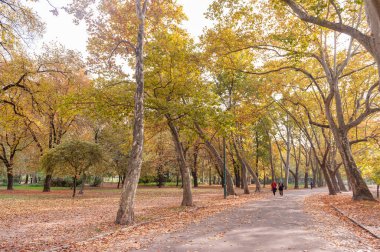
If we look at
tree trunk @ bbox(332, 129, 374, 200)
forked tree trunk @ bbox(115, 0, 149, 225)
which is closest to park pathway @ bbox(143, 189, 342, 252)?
forked tree trunk @ bbox(115, 0, 149, 225)

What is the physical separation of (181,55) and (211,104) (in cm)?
305

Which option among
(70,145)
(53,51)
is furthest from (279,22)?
(53,51)

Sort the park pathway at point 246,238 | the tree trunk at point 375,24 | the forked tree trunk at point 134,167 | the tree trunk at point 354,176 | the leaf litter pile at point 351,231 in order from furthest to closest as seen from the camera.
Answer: the tree trunk at point 354,176 < the forked tree trunk at point 134,167 < the leaf litter pile at point 351,231 < the park pathway at point 246,238 < the tree trunk at point 375,24

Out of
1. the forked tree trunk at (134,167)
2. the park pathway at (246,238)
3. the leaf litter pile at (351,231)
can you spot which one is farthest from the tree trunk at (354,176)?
the forked tree trunk at (134,167)

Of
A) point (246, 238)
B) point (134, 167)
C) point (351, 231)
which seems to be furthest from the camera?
point (134, 167)

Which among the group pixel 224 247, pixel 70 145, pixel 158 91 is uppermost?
pixel 158 91

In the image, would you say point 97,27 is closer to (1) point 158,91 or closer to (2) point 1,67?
(1) point 158,91

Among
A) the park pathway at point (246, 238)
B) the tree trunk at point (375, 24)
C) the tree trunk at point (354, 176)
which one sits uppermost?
the tree trunk at point (375, 24)

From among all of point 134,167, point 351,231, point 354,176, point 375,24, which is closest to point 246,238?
point 351,231

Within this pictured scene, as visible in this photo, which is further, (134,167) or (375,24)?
(134,167)

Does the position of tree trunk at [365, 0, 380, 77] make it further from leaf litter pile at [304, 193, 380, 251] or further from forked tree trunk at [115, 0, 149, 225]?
forked tree trunk at [115, 0, 149, 225]

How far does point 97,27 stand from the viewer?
1459cm

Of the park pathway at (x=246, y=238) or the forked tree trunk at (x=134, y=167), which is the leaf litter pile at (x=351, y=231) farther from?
the forked tree trunk at (x=134, y=167)

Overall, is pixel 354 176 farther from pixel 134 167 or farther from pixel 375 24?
pixel 134 167
